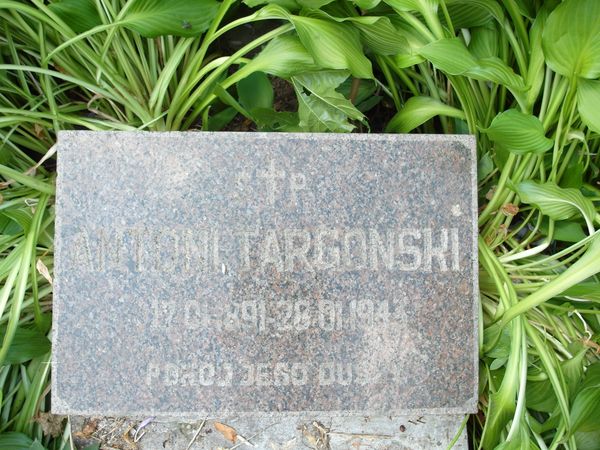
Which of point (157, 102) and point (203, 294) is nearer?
point (203, 294)

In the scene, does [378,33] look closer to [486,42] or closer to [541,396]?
[486,42]

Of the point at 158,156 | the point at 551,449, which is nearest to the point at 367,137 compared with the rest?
the point at 158,156

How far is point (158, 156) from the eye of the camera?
3.47 ft

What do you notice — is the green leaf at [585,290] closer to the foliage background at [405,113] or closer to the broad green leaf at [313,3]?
the foliage background at [405,113]

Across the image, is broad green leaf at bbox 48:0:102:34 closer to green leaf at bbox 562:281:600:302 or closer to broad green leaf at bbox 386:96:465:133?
broad green leaf at bbox 386:96:465:133

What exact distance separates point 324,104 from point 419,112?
197mm

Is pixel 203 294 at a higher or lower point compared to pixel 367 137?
lower

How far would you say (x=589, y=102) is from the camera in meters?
0.98

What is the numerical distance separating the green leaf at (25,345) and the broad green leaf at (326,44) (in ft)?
2.53

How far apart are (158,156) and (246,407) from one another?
0.51m

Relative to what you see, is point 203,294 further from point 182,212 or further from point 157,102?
point 157,102

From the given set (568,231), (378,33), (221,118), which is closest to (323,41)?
(378,33)

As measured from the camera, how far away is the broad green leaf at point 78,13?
1.10 meters

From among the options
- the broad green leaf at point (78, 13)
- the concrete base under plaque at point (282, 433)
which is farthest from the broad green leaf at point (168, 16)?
the concrete base under plaque at point (282, 433)
